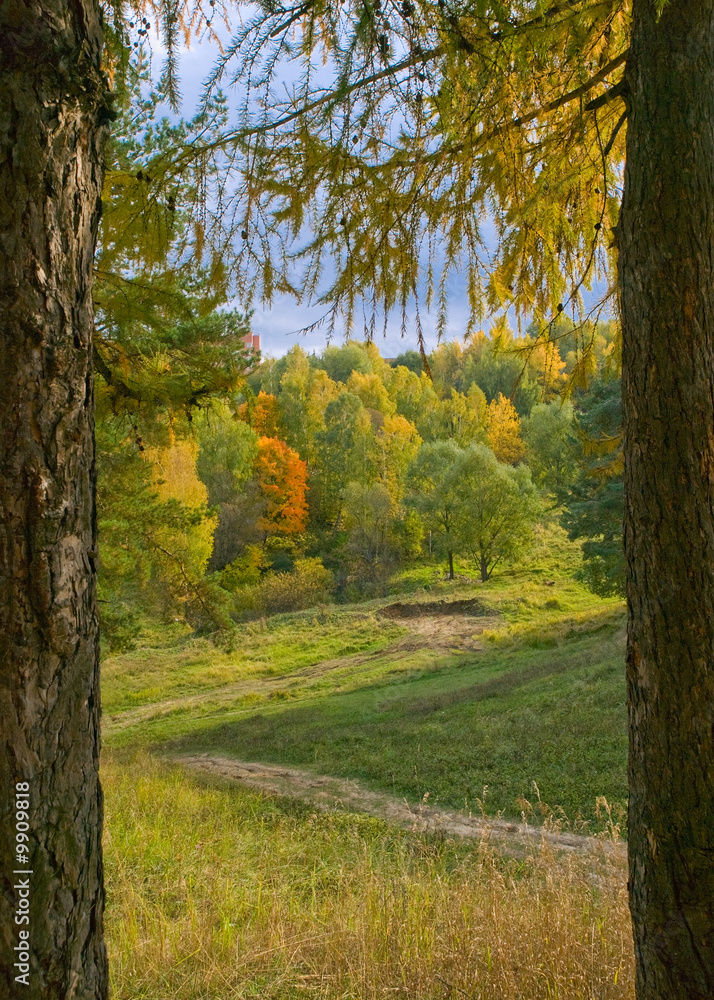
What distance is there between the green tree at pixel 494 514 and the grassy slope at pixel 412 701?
4087 millimetres

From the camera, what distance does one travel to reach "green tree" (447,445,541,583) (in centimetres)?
3209

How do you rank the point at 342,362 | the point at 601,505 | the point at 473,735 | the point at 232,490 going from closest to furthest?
the point at 473,735
the point at 601,505
the point at 232,490
the point at 342,362

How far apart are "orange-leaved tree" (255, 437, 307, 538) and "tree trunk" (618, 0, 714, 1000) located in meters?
35.5

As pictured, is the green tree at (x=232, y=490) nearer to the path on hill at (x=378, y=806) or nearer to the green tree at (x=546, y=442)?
the green tree at (x=546, y=442)

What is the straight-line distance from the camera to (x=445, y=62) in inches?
98.5

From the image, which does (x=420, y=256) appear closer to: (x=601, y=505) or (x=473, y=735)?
(x=473, y=735)

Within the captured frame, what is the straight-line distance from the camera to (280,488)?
37.8m

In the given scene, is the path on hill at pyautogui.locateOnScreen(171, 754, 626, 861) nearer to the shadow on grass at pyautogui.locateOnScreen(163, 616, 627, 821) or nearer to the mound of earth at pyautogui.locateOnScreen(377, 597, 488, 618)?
the shadow on grass at pyautogui.locateOnScreen(163, 616, 627, 821)

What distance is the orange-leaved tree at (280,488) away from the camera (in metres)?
37.4

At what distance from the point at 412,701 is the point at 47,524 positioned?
13.2 m

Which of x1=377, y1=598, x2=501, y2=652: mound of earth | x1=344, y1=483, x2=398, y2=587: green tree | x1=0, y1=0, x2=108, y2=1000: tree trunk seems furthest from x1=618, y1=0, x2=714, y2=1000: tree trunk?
x1=344, y1=483, x2=398, y2=587: green tree

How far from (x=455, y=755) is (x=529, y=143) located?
7503 mm

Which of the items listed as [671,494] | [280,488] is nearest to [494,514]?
[280,488]

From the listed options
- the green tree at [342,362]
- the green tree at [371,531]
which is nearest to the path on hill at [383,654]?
the green tree at [371,531]
